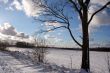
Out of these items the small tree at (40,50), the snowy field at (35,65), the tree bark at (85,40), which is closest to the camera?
the snowy field at (35,65)

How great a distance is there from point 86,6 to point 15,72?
740 centimetres

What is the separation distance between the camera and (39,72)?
45.7 ft

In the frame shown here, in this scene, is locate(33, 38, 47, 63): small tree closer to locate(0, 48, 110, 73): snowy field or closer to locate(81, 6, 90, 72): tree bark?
locate(0, 48, 110, 73): snowy field

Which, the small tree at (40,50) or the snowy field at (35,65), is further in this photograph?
the small tree at (40,50)

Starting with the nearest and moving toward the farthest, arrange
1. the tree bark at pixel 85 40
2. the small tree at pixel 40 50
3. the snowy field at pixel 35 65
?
the snowy field at pixel 35 65
the tree bark at pixel 85 40
the small tree at pixel 40 50

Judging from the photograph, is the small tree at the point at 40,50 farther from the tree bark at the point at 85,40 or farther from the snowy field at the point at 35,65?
the tree bark at the point at 85,40

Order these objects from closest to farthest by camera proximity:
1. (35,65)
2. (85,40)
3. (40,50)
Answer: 1. (85,40)
2. (35,65)
3. (40,50)

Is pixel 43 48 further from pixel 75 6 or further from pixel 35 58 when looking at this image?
pixel 75 6

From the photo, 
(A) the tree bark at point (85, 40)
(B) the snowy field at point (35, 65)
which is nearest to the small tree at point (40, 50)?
(B) the snowy field at point (35, 65)

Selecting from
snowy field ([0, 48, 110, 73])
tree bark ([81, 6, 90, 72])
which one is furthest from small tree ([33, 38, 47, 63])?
tree bark ([81, 6, 90, 72])

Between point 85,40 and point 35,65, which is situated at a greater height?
point 85,40

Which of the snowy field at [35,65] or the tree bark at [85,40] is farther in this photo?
the tree bark at [85,40]

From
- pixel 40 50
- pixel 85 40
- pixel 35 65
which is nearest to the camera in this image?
pixel 85 40

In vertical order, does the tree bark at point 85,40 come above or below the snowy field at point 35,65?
above
